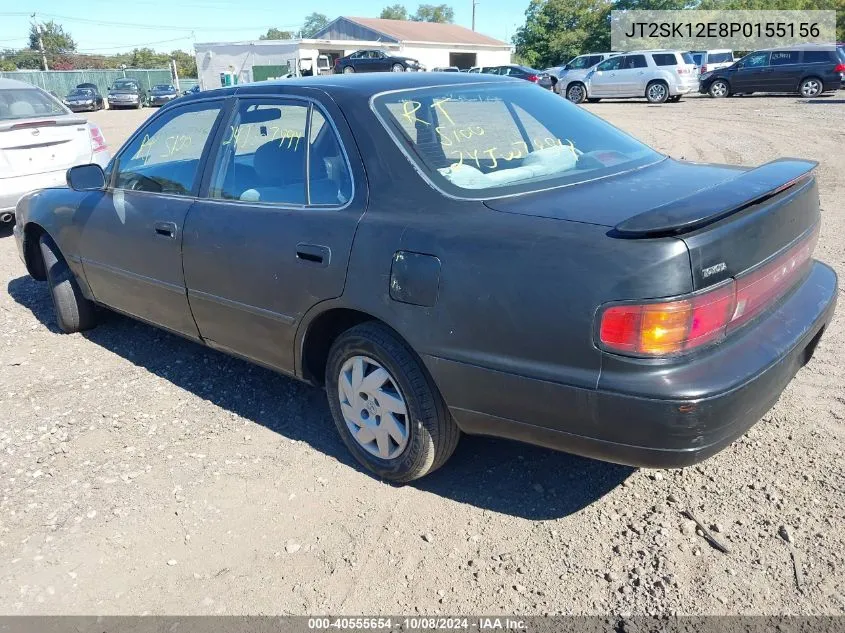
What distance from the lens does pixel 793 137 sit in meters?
12.6

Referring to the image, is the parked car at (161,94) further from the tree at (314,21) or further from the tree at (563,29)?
the tree at (314,21)

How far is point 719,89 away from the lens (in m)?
24.0

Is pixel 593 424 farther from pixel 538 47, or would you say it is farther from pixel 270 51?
pixel 538 47

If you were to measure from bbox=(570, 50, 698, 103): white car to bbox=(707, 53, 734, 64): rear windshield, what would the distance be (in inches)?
312

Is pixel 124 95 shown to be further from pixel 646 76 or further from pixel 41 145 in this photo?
pixel 41 145

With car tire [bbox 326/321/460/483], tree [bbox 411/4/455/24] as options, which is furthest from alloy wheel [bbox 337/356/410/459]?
tree [bbox 411/4/455/24]

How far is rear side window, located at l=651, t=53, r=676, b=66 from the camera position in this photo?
22703 millimetres

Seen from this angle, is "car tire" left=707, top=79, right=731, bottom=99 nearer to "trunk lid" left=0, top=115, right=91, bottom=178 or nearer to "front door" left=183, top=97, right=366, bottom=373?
"trunk lid" left=0, top=115, right=91, bottom=178

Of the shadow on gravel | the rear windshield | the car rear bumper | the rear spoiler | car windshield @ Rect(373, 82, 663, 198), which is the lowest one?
the shadow on gravel

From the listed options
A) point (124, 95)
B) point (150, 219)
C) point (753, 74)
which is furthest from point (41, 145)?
point (124, 95)

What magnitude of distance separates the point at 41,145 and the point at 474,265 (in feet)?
23.4

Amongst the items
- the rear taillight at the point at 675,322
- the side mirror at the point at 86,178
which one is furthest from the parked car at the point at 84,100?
the rear taillight at the point at 675,322

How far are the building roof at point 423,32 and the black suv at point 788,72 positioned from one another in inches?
1255

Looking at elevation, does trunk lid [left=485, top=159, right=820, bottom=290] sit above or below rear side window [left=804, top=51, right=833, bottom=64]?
below
